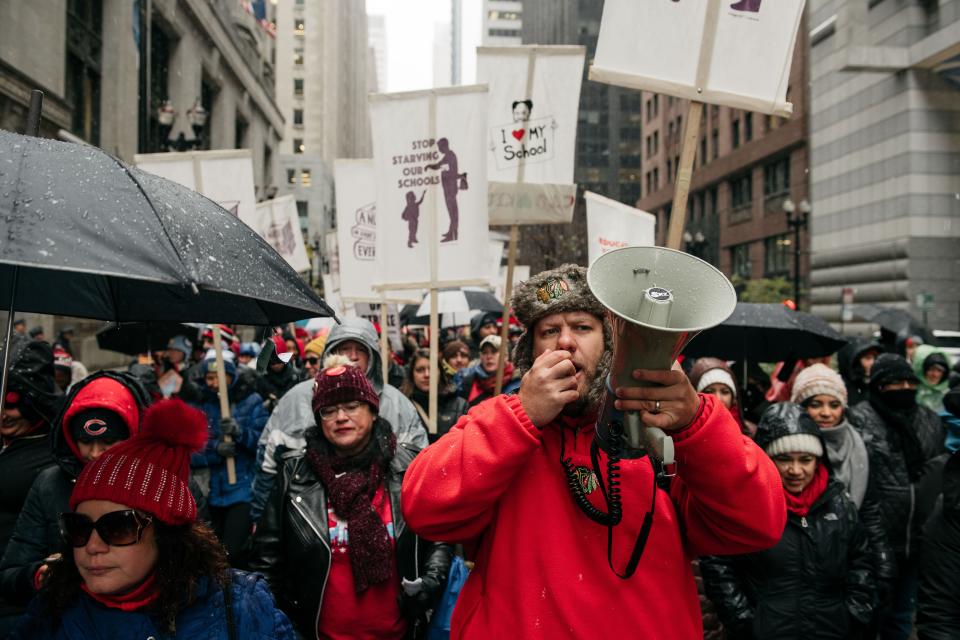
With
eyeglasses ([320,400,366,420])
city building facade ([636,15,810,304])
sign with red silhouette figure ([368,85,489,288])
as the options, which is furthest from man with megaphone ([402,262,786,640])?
city building facade ([636,15,810,304])

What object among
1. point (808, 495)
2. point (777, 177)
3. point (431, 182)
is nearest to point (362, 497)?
point (808, 495)

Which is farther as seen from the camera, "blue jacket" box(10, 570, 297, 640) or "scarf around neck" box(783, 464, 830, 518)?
"scarf around neck" box(783, 464, 830, 518)

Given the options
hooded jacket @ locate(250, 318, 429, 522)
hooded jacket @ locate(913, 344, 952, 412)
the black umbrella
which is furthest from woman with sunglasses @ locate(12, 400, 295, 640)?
hooded jacket @ locate(913, 344, 952, 412)

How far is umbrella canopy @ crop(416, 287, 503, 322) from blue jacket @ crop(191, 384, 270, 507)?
4.46 meters

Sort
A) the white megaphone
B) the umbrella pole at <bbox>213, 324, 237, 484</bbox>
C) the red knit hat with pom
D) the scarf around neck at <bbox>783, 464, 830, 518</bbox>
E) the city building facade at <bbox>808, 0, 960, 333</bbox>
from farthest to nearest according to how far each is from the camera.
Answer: the city building facade at <bbox>808, 0, 960, 333</bbox>, the umbrella pole at <bbox>213, 324, 237, 484</bbox>, the scarf around neck at <bbox>783, 464, 830, 518</bbox>, the red knit hat with pom, the white megaphone

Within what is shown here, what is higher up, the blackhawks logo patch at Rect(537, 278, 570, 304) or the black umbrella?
the blackhawks logo patch at Rect(537, 278, 570, 304)

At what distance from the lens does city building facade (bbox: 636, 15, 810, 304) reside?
3538 cm

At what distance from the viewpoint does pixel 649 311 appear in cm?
150

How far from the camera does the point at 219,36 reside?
104 feet

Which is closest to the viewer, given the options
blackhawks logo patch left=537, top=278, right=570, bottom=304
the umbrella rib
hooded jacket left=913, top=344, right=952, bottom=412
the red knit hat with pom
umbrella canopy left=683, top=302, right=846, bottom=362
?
the umbrella rib

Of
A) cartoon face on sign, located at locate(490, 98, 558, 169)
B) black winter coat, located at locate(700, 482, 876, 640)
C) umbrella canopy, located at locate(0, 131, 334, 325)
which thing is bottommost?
black winter coat, located at locate(700, 482, 876, 640)

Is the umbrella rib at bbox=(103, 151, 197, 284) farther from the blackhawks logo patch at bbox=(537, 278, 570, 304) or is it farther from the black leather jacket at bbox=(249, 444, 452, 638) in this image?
the black leather jacket at bbox=(249, 444, 452, 638)

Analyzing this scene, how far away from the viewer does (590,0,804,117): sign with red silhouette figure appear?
3070 mm

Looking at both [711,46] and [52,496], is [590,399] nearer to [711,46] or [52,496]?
[711,46]
